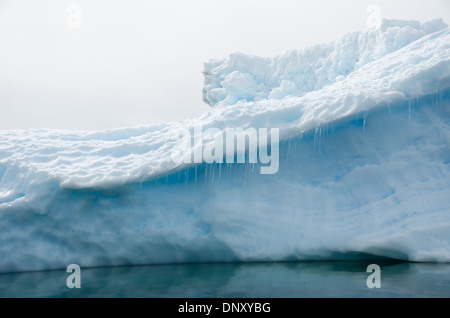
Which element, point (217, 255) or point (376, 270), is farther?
point (217, 255)

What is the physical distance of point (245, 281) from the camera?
5.26m

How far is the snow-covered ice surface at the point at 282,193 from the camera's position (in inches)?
258

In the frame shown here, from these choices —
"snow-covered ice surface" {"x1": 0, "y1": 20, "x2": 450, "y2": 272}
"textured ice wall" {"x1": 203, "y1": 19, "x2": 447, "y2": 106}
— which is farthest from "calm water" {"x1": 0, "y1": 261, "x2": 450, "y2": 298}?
"textured ice wall" {"x1": 203, "y1": 19, "x2": 447, "y2": 106}

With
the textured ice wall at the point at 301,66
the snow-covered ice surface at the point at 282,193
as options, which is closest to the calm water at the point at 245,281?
the snow-covered ice surface at the point at 282,193

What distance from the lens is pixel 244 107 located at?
289 inches

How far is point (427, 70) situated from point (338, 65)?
6.10 meters

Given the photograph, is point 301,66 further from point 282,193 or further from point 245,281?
point 245,281

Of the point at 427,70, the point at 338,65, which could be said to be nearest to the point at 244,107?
the point at 427,70

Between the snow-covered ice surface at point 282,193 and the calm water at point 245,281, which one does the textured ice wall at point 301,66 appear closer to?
the snow-covered ice surface at point 282,193

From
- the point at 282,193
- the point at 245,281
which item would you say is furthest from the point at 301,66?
the point at 245,281

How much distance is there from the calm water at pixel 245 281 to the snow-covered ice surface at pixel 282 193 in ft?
1.41

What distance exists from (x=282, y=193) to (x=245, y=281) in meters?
2.14

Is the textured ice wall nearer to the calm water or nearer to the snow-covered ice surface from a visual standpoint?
the snow-covered ice surface
